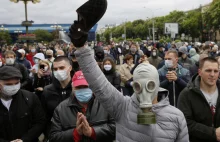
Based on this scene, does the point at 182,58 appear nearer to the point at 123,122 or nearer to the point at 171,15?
the point at 123,122

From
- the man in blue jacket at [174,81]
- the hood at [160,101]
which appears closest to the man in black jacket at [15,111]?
the hood at [160,101]

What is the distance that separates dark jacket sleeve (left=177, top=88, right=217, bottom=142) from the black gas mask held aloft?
201 cm

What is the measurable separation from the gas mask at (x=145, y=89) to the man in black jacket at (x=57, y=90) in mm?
2372

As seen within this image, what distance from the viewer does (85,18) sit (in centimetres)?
189

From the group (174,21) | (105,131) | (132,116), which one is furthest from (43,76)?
(174,21)

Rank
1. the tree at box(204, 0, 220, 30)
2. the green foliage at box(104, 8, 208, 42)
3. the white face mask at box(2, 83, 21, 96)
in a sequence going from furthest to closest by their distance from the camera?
the green foliage at box(104, 8, 208, 42) → the tree at box(204, 0, 220, 30) → the white face mask at box(2, 83, 21, 96)

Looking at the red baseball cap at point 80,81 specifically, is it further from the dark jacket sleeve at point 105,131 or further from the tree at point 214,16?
the tree at point 214,16

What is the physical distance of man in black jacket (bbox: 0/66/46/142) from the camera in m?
3.55

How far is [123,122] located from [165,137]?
310mm

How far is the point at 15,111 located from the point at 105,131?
1081 mm

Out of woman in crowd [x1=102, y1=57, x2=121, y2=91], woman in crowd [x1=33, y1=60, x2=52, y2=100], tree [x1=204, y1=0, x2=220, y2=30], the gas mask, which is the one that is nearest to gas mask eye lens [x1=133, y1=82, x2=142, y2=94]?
the gas mask

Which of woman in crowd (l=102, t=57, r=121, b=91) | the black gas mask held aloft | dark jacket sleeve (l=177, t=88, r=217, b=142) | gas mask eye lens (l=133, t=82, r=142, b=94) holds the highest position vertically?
the black gas mask held aloft

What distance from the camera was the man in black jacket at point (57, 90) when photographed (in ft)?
14.0

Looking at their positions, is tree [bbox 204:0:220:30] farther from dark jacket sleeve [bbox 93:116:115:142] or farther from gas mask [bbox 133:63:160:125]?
gas mask [bbox 133:63:160:125]
